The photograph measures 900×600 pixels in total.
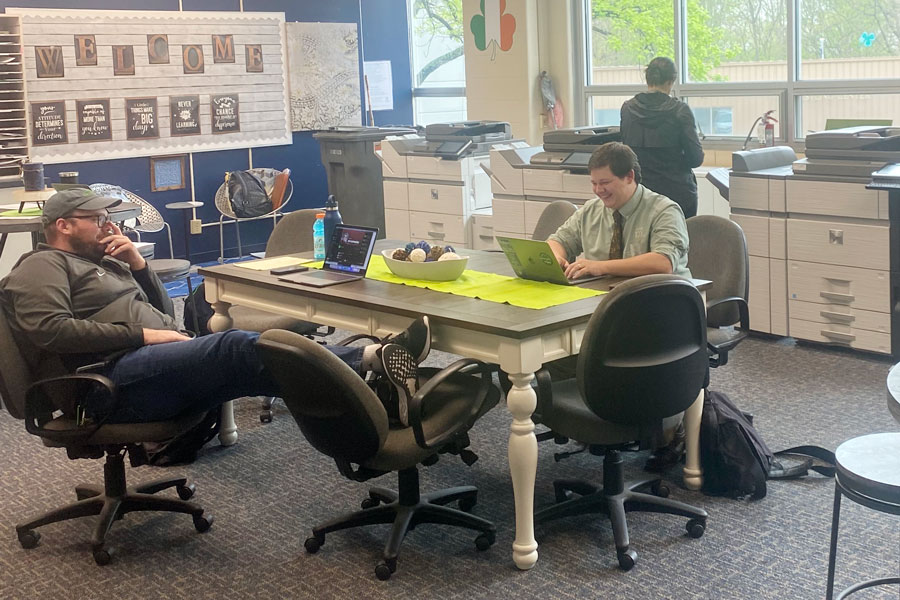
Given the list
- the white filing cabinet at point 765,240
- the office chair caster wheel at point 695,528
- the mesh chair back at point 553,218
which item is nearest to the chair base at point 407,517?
the office chair caster wheel at point 695,528

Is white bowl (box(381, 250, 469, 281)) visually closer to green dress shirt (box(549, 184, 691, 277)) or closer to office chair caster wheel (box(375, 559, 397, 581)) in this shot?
green dress shirt (box(549, 184, 691, 277))

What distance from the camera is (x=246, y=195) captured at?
27.0 ft

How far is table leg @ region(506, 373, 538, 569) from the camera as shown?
293 centimetres

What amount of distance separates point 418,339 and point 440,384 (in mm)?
161

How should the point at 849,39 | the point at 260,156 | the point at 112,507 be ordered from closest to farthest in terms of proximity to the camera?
the point at 112,507 → the point at 849,39 → the point at 260,156

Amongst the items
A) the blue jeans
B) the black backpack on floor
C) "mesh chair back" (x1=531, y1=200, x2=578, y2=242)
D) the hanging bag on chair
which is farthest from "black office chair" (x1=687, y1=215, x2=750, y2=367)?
the hanging bag on chair

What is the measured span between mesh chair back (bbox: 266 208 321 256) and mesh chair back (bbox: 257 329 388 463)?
2.03 meters

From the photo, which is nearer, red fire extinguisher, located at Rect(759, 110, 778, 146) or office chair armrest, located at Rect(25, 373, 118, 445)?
office chair armrest, located at Rect(25, 373, 118, 445)

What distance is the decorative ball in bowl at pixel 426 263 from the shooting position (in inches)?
141

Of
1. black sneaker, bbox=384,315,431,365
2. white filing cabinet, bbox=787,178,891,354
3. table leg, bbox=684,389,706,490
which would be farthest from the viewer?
white filing cabinet, bbox=787,178,891,354

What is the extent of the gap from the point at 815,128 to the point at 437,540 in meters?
4.46

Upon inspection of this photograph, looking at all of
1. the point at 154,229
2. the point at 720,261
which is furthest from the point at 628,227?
the point at 154,229

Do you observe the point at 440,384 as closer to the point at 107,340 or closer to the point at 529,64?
the point at 107,340

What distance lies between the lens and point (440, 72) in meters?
9.70
